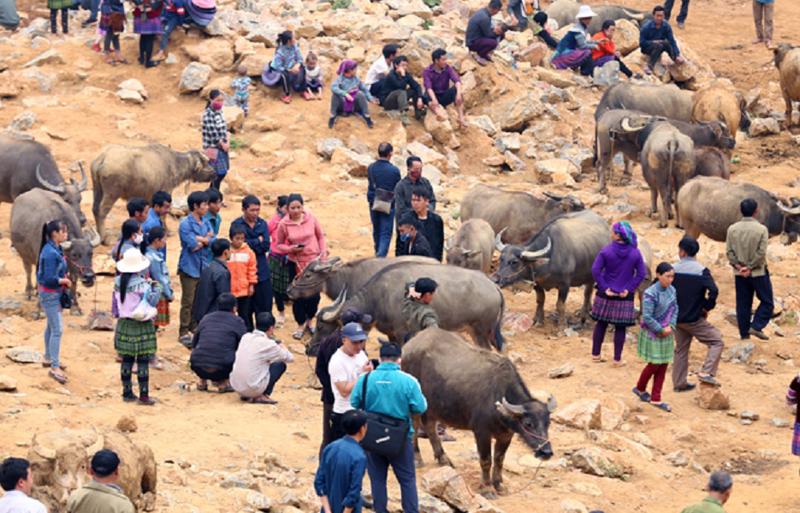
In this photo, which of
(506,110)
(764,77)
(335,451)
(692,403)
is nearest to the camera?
(335,451)

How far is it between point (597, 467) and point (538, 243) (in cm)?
486

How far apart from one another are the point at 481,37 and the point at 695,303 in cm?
1168

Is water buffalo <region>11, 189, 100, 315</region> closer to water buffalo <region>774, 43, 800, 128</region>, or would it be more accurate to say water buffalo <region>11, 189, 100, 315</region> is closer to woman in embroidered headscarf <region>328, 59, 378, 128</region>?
woman in embroidered headscarf <region>328, 59, 378, 128</region>

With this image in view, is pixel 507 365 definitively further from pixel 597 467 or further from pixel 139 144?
pixel 139 144

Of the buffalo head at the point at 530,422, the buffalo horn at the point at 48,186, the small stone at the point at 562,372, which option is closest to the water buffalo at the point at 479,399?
the buffalo head at the point at 530,422

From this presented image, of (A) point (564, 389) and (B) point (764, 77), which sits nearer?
(A) point (564, 389)

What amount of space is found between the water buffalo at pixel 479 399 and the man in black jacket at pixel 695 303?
3409 millimetres

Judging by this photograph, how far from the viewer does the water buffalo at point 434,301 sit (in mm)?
15258

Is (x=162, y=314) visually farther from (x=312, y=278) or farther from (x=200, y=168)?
(x=200, y=168)

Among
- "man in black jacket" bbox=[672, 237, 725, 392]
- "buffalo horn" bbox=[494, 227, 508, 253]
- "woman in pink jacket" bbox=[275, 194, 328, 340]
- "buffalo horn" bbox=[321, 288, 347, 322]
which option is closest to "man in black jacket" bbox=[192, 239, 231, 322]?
"buffalo horn" bbox=[321, 288, 347, 322]

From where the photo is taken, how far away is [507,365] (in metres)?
12.6

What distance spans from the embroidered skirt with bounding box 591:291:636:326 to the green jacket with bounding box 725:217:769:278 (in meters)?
1.67

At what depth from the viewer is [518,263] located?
58.0 ft

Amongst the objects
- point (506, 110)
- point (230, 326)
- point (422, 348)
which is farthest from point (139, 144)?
point (422, 348)
